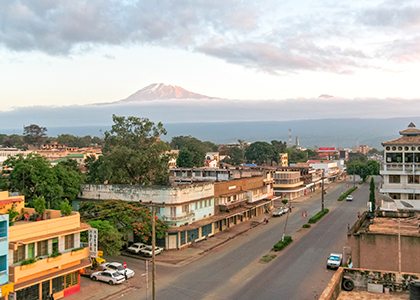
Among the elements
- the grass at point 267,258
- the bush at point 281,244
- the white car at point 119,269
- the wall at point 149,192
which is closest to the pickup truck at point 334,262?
the grass at point 267,258

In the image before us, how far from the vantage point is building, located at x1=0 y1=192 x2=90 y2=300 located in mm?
22719

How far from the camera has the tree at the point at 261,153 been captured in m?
128

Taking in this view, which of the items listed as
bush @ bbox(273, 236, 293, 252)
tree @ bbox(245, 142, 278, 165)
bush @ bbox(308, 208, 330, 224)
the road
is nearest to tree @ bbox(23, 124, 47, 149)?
tree @ bbox(245, 142, 278, 165)

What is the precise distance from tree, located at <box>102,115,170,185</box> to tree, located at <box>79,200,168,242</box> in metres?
12.0

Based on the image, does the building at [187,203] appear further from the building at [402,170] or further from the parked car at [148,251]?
the building at [402,170]

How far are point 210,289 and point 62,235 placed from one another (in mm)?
11174

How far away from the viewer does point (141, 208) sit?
37812mm

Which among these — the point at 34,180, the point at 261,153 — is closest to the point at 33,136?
the point at 261,153

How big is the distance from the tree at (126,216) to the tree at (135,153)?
12.0m

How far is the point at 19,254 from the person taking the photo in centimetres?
2311

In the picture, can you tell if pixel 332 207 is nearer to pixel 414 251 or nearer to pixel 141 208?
pixel 141 208

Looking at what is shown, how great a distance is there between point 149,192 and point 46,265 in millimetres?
16235

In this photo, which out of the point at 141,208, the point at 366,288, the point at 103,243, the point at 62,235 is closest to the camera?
the point at 366,288

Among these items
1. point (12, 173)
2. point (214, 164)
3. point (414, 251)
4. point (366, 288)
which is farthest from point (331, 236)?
point (214, 164)
